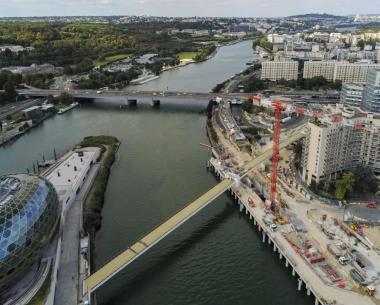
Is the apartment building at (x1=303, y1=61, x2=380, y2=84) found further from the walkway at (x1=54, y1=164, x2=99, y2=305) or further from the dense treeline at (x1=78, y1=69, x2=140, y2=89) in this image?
the walkway at (x1=54, y1=164, x2=99, y2=305)

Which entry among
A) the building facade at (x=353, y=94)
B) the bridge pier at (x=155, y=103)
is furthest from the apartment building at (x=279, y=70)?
the building facade at (x=353, y=94)

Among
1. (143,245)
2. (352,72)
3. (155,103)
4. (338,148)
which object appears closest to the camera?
(143,245)

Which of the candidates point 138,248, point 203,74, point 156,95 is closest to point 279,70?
point 203,74

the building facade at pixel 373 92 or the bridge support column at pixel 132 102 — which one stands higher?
the building facade at pixel 373 92

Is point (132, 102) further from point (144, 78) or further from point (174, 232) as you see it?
point (174, 232)

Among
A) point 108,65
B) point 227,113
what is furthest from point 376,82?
point 108,65

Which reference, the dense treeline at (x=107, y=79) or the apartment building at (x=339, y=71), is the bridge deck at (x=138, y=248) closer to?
the dense treeline at (x=107, y=79)

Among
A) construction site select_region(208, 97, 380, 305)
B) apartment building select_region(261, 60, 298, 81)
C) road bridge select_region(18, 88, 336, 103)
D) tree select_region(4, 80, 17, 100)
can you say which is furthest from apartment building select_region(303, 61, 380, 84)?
tree select_region(4, 80, 17, 100)

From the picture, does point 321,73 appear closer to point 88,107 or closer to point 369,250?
point 88,107
